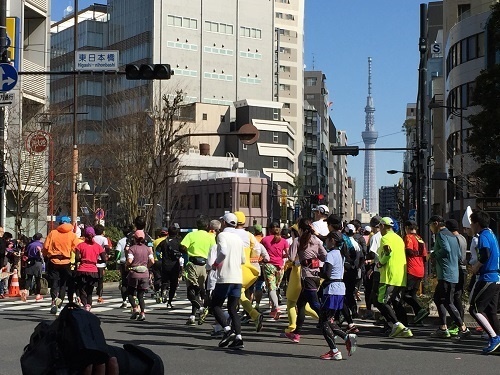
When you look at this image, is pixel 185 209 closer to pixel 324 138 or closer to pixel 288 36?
pixel 288 36

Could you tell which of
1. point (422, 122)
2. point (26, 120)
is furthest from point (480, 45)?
point (422, 122)

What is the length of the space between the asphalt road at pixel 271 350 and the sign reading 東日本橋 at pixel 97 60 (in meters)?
5.07

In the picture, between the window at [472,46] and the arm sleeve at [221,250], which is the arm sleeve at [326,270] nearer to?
the arm sleeve at [221,250]

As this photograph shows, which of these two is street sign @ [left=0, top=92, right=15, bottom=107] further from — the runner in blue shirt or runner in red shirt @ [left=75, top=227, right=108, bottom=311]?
the runner in blue shirt

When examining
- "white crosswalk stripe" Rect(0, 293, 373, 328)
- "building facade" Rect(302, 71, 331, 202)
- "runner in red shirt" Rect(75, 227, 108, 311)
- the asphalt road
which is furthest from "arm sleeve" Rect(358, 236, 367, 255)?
"building facade" Rect(302, 71, 331, 202)

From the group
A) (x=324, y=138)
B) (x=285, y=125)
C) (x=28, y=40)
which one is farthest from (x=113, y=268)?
(x=324, y=138)

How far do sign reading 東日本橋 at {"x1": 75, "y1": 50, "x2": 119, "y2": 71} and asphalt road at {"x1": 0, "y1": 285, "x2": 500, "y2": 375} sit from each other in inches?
199

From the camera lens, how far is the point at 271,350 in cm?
1360

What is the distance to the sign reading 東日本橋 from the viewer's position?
19.7 meters

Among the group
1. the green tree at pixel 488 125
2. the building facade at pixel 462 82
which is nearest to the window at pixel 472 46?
the building facade at pixel 462 82

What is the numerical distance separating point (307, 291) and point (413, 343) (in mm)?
1982

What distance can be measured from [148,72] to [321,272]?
313 inches

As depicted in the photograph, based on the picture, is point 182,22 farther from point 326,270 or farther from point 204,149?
point 326,270

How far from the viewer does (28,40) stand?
153 ft
